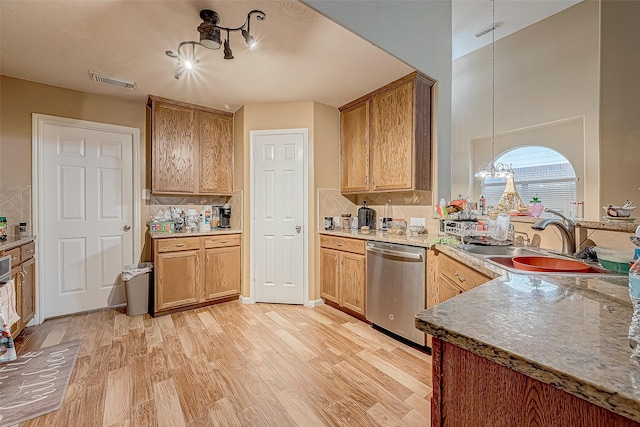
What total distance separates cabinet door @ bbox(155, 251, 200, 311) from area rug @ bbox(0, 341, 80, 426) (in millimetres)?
793

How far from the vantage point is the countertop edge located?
1.40 feet

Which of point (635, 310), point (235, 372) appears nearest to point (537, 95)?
point (635, 310)

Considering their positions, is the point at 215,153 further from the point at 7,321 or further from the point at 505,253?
the point at 505,253

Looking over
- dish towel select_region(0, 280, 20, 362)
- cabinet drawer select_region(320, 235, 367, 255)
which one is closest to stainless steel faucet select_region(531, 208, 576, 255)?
cabinet drawer select_region(320, 235, 367, 255)

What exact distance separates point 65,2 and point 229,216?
244 centimetres

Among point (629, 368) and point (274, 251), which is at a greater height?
point (629, 368)

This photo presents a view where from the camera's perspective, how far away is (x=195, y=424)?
→ 1539mm

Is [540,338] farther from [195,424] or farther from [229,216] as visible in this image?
[229,216]

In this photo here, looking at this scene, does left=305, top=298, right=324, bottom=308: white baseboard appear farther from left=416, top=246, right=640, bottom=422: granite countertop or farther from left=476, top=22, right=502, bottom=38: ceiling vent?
left=476, top=22, right=502, bottom=38: ceiling vent

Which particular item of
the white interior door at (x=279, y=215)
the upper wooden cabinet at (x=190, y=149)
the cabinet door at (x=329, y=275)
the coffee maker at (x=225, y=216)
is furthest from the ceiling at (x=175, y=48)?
the cabinet door at (x=329, y=275)

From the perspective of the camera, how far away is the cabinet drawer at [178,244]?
9.78 feet

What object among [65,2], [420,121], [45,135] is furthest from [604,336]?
[45,135]

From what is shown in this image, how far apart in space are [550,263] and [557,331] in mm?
1210

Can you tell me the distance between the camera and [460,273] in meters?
1.81
